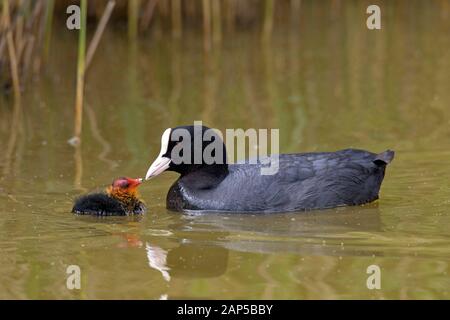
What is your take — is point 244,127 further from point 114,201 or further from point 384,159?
point 114,201

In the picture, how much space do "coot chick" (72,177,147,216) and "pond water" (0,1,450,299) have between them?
0.21ft

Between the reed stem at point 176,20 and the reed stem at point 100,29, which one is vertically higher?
the reed stem at point 176,20

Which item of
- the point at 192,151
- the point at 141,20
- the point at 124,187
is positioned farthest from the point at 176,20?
the point at 124,187

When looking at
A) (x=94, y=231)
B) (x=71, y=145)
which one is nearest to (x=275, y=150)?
(x=71, y=145)

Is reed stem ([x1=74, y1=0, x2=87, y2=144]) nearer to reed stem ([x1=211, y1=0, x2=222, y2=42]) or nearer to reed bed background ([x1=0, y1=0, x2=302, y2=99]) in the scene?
reed bed background ([x1=0, y1=0, x2=302, y2=99])

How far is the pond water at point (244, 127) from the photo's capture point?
4.87m

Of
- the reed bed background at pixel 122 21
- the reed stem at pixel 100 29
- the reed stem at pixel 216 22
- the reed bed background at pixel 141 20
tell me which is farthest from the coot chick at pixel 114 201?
the reed stem at pixel 216 22

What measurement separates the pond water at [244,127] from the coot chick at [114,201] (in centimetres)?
6

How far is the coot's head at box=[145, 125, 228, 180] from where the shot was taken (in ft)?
20.7

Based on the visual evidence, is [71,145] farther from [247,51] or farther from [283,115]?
[247,51]

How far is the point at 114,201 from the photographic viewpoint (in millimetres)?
6035

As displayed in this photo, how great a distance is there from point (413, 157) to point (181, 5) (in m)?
5.80

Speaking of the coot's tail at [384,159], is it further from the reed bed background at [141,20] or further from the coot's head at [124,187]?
the reed bed background at [141,20]

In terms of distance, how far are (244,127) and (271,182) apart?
6.95 feet
